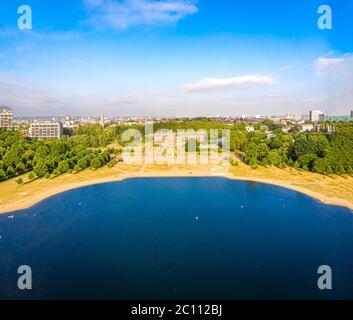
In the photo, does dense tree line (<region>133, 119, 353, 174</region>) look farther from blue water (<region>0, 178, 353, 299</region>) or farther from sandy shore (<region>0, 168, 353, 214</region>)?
blue water (<region>0, 178, 353, 299</region>)

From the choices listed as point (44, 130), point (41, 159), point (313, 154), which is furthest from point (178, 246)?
point (44, 130)

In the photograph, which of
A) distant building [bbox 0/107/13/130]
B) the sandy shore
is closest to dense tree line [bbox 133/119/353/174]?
the sandy shore

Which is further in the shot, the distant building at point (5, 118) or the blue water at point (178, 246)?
the distant building at point (5, 118)

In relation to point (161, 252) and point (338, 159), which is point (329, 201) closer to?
point (338, 159)

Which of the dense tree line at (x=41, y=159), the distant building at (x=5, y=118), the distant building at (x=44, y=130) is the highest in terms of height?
the distant building at (x=5, y=118)

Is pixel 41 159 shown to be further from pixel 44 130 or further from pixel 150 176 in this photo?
pixel 44 130

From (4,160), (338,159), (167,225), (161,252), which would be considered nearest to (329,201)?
(338,159)

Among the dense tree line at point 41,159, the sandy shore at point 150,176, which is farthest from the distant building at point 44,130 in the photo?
the sandy shore at point 150,176

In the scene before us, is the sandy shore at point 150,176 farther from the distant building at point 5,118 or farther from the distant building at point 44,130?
the distant building at point 5,118
